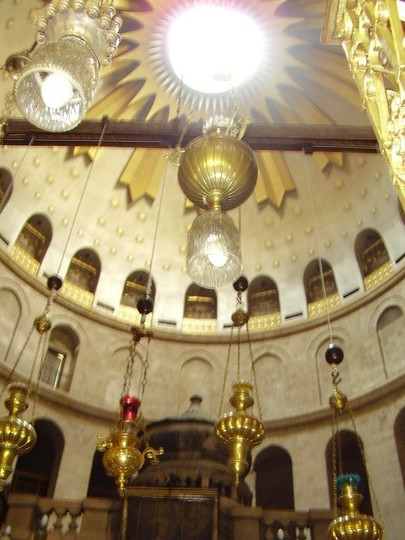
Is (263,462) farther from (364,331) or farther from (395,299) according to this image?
(395,299)

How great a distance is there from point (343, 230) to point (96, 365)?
681cm

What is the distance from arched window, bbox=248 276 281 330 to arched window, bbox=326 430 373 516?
3.34 m

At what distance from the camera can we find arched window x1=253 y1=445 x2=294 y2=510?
41.6ft

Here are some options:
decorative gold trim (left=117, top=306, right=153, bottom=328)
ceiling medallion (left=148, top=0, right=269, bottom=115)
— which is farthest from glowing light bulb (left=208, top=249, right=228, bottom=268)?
decorative gold trim (left=117, top=306, right=153, bottom=328)

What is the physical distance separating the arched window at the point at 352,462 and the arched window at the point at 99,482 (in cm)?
473

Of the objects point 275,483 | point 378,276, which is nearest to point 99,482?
point 275,483

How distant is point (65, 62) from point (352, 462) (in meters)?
10.7

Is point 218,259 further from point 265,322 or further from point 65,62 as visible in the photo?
point 265,322

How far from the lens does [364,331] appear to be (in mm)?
12148

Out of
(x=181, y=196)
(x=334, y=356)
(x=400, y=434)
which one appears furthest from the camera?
(x=181, y=196)

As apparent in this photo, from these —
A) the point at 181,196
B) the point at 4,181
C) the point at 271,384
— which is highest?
the point at 181,196

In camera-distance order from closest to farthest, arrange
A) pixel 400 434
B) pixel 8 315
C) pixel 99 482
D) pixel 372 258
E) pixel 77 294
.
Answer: pixel 400 434 < pixel 8 315 < pixel 99 482 < pixel 372 258 < pixel 77 294

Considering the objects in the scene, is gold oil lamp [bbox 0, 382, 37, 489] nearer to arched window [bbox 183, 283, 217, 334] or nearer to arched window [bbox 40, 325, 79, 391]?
arched window [bbox 40, 325, 79, 391]

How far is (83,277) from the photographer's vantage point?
13.9 metres
